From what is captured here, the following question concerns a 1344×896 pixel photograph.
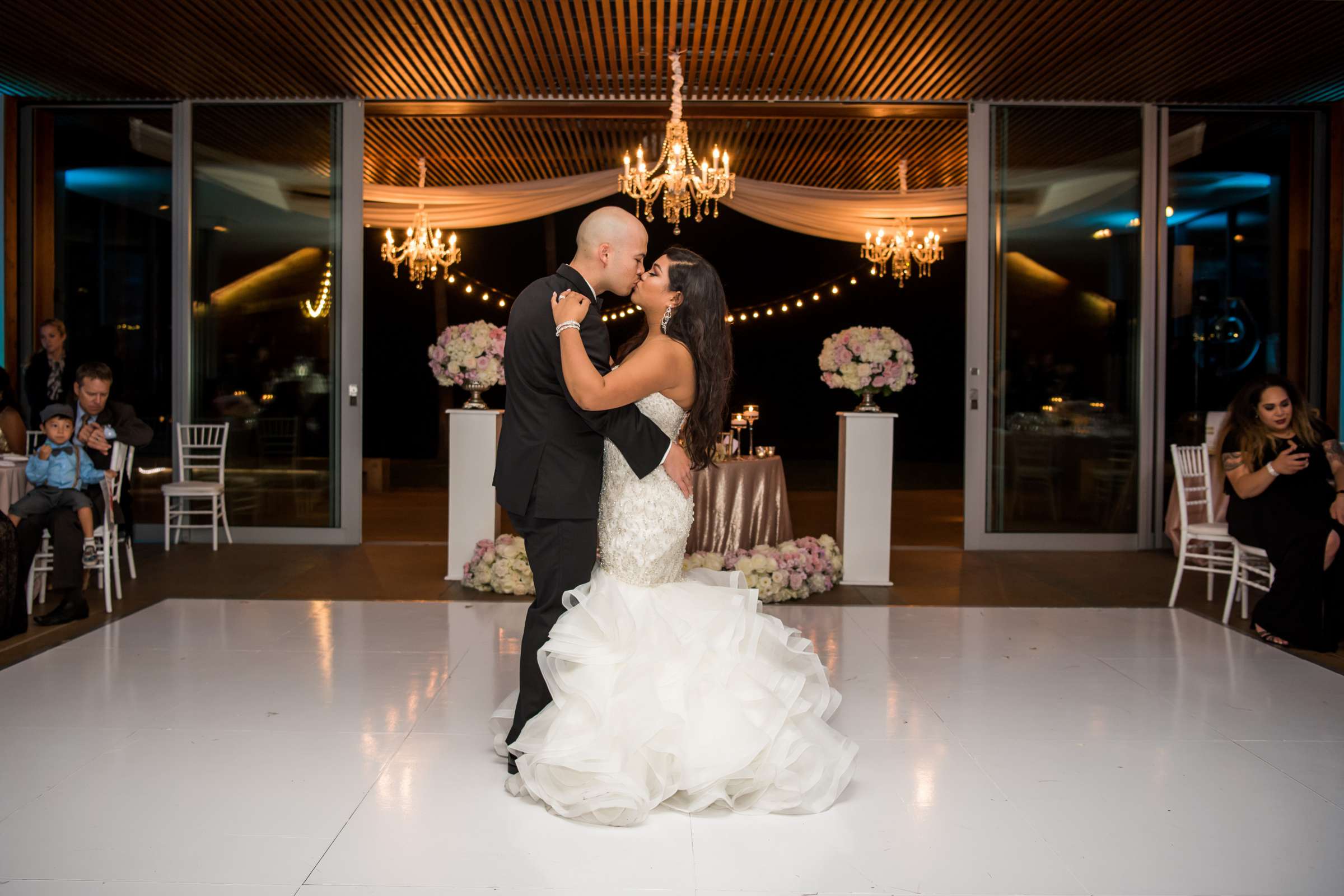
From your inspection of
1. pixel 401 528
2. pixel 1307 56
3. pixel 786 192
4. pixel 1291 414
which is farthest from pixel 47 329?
pixel 1307 56

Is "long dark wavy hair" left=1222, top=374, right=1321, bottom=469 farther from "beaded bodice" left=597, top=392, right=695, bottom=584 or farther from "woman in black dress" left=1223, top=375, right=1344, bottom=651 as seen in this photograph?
Answer: "beaded bodice" left=597, top=392, right=695, bottom=584

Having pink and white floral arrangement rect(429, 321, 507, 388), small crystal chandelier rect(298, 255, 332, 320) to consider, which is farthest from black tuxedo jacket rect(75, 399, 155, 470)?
small crystal chandelier rect(298, 255, 332, 320)

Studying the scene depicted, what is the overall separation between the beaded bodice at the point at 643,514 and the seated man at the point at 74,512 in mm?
3163

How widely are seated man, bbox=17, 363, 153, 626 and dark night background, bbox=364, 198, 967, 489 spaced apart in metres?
7.63

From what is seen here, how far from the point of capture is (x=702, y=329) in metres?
2.88

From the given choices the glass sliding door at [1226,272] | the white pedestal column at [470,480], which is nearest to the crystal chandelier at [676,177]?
the white pedestal column at [470,480]

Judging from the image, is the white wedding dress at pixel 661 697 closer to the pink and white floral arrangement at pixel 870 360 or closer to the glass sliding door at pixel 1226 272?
the pink and white floral arrangement at pixel 870 360

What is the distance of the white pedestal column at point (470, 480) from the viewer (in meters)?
6.06

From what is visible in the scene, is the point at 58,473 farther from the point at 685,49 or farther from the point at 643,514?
the point at 685,49

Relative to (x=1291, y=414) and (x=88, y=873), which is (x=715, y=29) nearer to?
(x=1291, y=414)

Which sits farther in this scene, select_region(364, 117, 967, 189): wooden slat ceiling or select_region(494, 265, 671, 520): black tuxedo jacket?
select_region(364, 117, 967, 189): wooden slat ceiling

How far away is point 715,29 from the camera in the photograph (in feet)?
20.5

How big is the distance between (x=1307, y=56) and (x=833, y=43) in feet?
9.95

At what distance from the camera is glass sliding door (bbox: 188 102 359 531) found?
753cm
